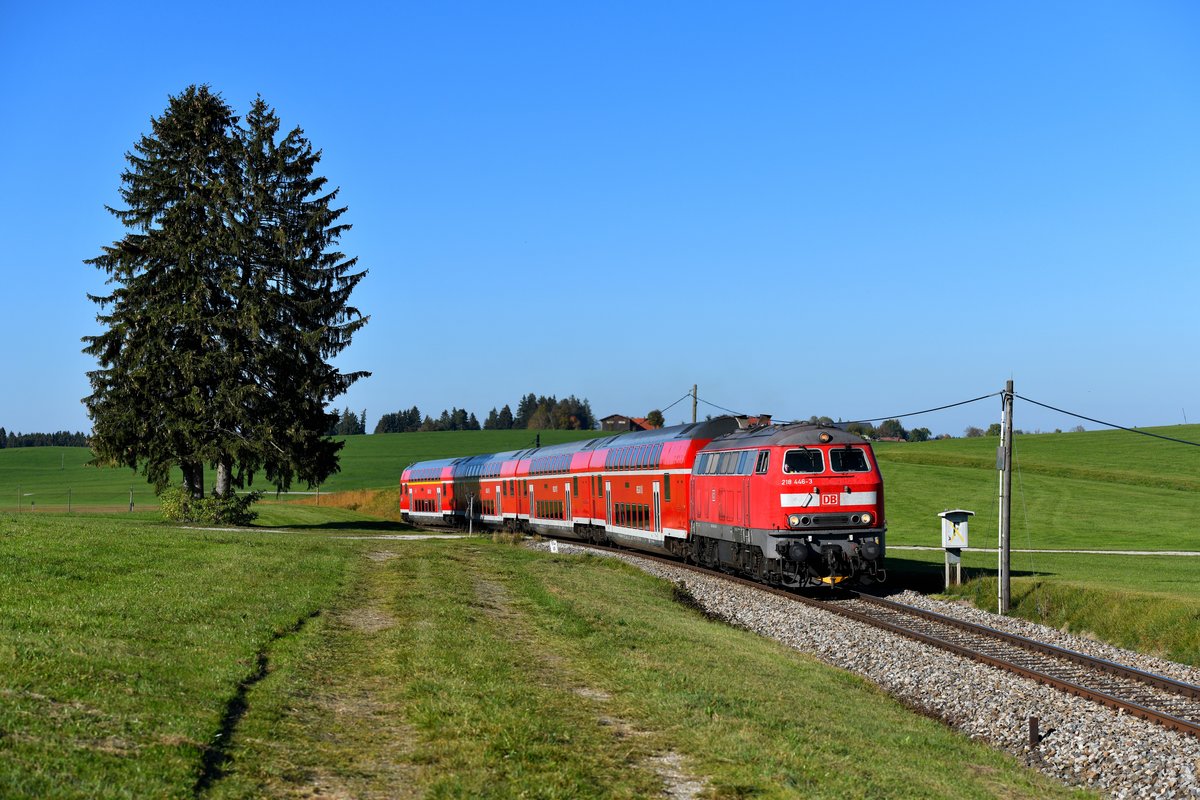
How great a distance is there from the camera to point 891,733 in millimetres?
13203

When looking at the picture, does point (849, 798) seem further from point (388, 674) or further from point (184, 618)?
point (184, 618)

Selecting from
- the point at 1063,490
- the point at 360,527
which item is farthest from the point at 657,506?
the point at 1063,490

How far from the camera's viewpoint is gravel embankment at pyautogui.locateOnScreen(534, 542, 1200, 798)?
12.6 meters

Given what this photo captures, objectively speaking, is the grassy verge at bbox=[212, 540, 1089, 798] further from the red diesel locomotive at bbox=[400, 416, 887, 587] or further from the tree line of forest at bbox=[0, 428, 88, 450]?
the tree line of forest at bbox=[0, 428, 88, 450]

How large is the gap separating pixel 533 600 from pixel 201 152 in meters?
33.4

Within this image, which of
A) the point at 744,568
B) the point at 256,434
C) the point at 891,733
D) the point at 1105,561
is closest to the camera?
the point at 891,733

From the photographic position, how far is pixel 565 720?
11.5 meters

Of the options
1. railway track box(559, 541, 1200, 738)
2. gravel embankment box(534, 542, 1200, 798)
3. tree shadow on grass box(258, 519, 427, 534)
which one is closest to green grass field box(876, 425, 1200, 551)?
tree shadow on grass box(258, 519, 427, 534)

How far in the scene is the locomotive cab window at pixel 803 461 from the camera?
83.6 feet

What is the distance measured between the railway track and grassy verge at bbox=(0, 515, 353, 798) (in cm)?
1128

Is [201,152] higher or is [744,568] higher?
[201,152]


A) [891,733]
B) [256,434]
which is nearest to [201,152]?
[256,434]

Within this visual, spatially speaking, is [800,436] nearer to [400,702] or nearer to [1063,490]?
[400,702]

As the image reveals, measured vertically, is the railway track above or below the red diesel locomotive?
below
